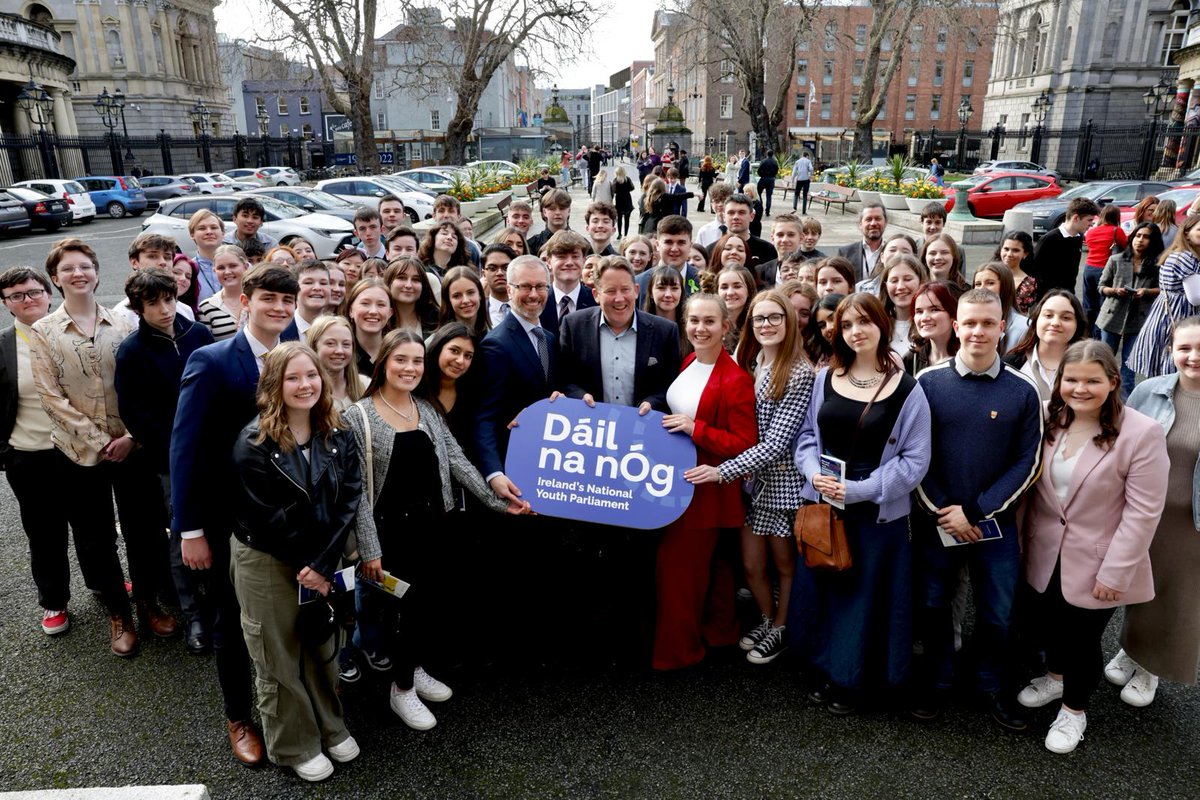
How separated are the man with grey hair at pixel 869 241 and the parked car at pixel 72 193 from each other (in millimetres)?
28479

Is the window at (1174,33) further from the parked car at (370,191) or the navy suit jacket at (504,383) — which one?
the navy suit jacket at (504,383)

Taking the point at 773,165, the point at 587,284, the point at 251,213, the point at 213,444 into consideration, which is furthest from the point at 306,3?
the point at 213,444

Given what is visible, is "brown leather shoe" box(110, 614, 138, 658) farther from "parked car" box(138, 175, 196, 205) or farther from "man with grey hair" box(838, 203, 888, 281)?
"parked car" box(138, 175, 196, 205)

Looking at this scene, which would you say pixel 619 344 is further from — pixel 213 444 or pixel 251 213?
pixel 251 213

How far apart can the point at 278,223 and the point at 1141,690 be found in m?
16.4

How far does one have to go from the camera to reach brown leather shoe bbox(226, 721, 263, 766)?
348 cm

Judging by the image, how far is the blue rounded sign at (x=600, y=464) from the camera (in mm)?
3771

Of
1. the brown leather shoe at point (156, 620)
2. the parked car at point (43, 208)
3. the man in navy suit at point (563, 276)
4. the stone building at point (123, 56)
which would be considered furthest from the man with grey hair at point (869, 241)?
the stone building at point (123, 56)

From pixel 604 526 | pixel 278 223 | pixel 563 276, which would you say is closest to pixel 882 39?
pixel 278 223

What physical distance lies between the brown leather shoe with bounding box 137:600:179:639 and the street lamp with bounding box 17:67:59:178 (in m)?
44.6

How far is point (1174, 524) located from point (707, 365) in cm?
236

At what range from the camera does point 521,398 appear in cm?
421

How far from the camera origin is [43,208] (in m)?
24.6

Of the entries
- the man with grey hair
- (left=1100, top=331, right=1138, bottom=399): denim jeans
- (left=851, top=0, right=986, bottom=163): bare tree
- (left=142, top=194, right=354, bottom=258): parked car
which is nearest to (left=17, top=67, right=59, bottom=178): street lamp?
(left=142, top=194, right=354, bottom=258): parked car
